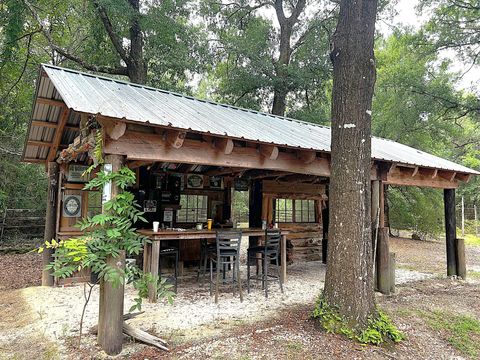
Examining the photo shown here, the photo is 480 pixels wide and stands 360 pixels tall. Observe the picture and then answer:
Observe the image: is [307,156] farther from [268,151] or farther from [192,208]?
[192,208]

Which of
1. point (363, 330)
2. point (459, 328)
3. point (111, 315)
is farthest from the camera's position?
point (459, 328)

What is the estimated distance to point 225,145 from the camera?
4.07 metres

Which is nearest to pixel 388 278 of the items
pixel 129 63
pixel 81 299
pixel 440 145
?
pixel 81 299

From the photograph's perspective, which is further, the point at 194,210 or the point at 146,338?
the point at 194,210

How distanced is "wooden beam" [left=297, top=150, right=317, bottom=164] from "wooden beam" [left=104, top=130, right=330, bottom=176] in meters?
0.08

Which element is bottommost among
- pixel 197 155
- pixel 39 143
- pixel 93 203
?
pixel 93 203

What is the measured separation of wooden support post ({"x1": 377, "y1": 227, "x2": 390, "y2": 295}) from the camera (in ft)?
18.1

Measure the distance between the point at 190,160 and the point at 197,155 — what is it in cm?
13

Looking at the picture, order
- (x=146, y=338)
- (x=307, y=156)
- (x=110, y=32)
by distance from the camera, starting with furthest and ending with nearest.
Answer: (x=110, y=32) < (x=307, y=156) < (x=146, y=338)

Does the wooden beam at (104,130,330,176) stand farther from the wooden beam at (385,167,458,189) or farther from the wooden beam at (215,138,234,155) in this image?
the wooden beam at (385,167,458,189)

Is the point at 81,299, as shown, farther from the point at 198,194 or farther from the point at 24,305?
the point at 198,194

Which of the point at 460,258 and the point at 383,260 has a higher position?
the point at 383,260

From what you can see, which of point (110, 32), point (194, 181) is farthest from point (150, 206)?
point (110, 32)

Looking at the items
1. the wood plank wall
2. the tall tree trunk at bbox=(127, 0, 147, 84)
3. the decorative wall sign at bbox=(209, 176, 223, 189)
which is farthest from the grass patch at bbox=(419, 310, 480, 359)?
the tall tree trunk at bbox=(127, 0, 147, 84)
